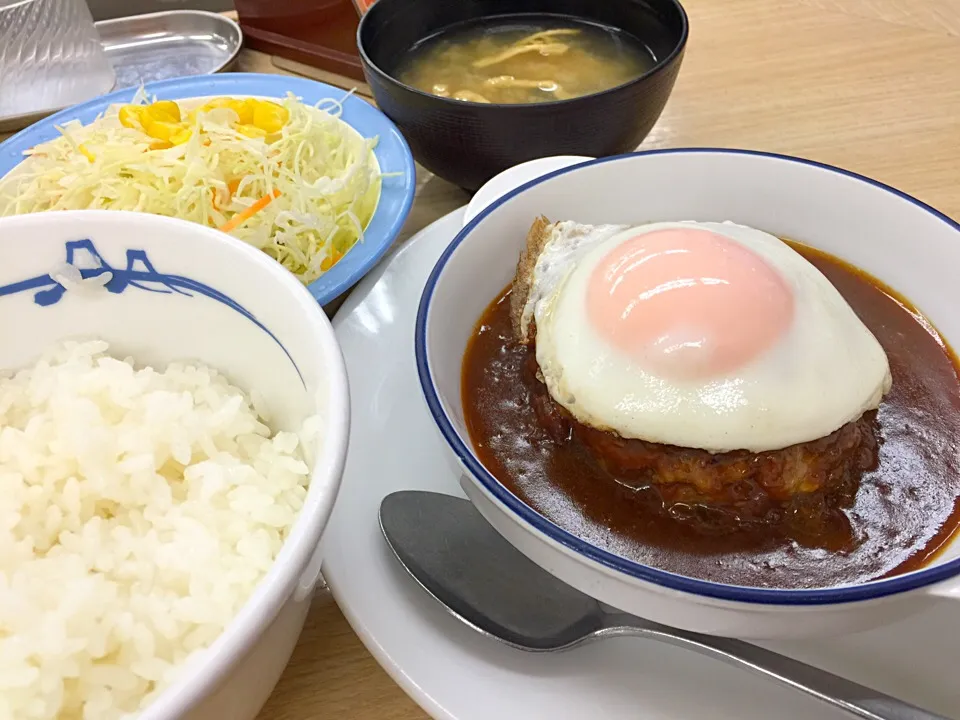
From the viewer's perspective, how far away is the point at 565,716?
861 millimetres

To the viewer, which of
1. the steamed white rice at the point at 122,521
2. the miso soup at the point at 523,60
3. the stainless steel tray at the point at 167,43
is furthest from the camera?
the stainless steel tray at the point at 167,43

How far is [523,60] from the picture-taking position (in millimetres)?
1975

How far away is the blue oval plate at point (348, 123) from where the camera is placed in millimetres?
1407

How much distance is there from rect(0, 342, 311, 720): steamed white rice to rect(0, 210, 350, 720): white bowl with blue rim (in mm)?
43

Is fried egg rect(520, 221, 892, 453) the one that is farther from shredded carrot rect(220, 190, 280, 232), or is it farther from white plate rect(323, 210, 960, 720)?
shredded carrot rect(220, 190, 280, 232)

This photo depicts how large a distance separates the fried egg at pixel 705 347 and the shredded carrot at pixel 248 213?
0.85 meters

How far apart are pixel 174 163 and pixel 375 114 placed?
50cm

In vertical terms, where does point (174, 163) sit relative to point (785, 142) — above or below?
above

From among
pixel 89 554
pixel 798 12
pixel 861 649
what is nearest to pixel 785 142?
pixel 798 12

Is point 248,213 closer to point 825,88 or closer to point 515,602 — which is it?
point 515,602

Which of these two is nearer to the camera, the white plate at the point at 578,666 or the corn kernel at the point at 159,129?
the white plate at the point at 578,666

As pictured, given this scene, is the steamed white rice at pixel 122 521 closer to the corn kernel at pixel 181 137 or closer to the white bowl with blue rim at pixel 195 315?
the white bowl with blue rim at pixel 195 315

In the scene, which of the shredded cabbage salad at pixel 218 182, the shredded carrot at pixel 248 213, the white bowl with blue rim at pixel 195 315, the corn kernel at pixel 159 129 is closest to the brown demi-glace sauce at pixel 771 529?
the white bowl with blue rim at pixel 195 315

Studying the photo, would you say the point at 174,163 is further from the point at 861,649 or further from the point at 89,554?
the point at 861,649
